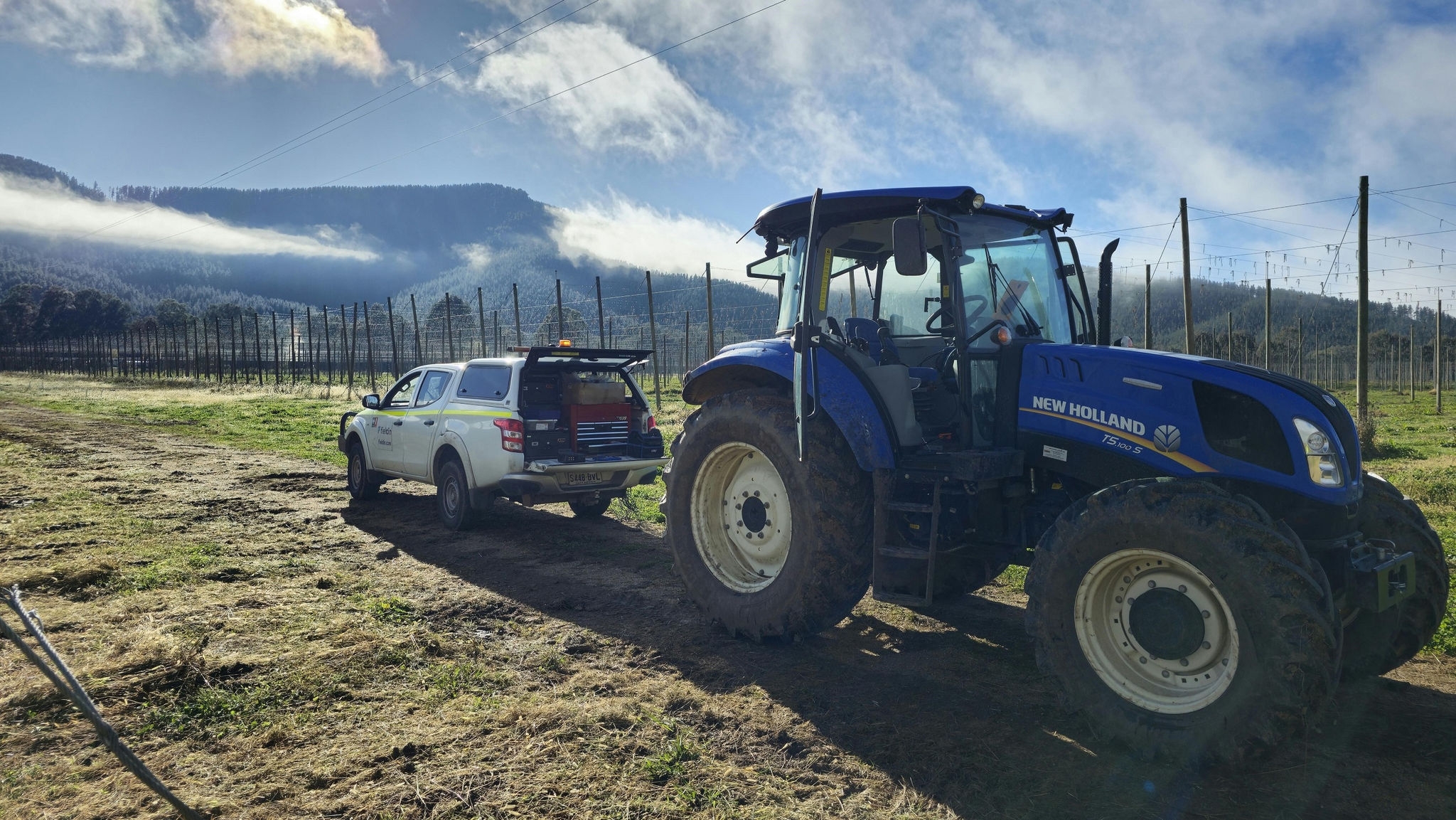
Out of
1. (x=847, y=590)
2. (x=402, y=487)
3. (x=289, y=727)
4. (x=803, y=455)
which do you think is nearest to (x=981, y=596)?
(x=847, y=590)

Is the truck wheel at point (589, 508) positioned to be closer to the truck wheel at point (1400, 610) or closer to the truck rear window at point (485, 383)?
the truck rear window at point (485, 383)

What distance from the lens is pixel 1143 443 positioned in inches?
156

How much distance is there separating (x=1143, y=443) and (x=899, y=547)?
1.37 metres

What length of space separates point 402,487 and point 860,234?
8.93 meters

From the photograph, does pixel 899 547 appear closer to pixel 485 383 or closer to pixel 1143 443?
pixel 1143 443

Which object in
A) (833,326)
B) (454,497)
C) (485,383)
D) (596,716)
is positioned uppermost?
(833,326)

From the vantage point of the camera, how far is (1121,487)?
370 cm

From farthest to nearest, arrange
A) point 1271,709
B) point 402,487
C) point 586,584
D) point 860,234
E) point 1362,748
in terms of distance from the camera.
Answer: point 402,487, point 586,584, point 860,234, point 1362,748, point 1271,709

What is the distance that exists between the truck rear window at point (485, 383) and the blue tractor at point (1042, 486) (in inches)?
137

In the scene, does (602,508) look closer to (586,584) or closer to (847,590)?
(586,584)

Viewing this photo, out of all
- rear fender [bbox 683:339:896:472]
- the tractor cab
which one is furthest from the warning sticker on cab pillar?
rear fender [bbox 683:339:896:472]

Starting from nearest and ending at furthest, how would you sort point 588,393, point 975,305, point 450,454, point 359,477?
point 975,305
point 588,393
point 450,454
point 359,477

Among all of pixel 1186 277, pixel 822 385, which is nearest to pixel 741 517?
pixel 822 385

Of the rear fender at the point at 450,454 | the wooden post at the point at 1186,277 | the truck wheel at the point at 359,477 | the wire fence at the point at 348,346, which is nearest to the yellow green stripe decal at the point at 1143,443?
the rear fender at the point at 450,454
